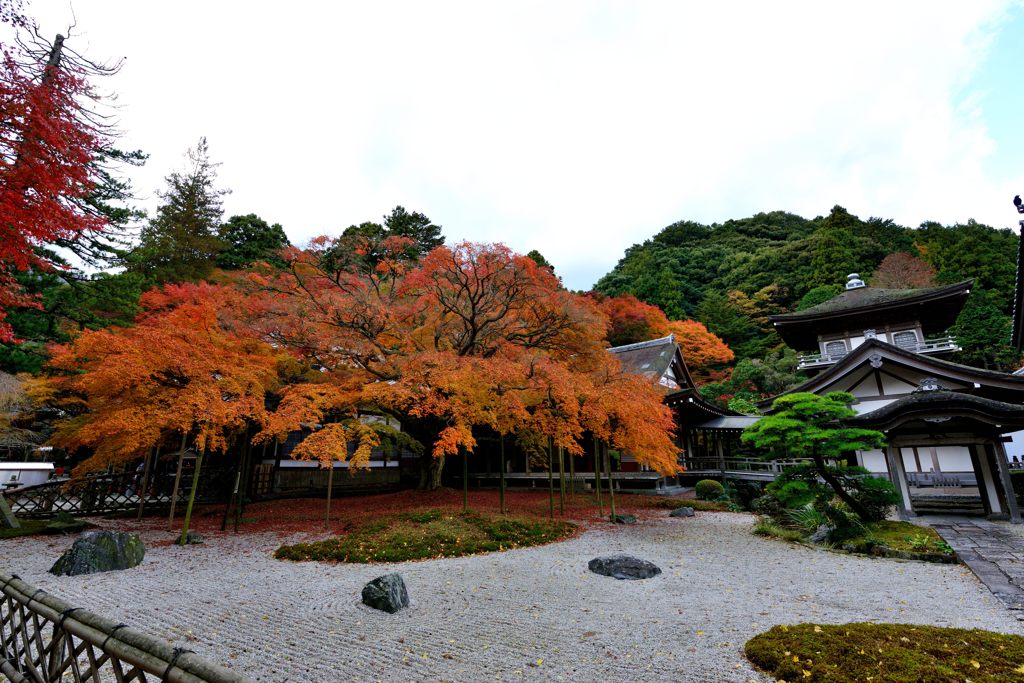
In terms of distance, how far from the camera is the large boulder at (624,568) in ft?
24.0

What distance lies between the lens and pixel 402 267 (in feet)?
47.0

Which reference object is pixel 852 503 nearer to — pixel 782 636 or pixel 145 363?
pixel 782 636

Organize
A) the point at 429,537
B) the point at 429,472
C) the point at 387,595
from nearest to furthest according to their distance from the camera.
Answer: the point at 387,595, the point at 429,537, the point at 429,472

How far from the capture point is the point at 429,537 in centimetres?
956

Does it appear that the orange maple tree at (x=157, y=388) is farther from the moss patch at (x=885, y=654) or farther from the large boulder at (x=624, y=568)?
the moss patch at (x=885, y=654)

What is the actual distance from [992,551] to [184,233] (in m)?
35.3

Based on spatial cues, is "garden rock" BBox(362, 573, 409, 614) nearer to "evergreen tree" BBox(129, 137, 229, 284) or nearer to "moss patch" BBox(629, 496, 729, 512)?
"moss patch" BBox(629, 496, 729, 512)

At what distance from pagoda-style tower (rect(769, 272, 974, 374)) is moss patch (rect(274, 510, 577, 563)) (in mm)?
19150

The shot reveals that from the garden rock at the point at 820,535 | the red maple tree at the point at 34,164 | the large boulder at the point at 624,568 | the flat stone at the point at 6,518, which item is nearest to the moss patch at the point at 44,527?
the flat stone at the point at 6,518

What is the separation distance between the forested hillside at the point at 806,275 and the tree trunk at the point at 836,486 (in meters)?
17.8

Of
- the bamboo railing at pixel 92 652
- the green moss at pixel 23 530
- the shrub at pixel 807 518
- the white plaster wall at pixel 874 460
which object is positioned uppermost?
the white plaster wall at pixel 874 460

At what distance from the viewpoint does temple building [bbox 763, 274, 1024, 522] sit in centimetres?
1075


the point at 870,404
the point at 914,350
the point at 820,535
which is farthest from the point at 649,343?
the point at 820,535

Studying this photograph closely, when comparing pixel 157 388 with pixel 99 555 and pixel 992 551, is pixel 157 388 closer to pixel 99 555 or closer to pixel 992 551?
pixel 99 555
